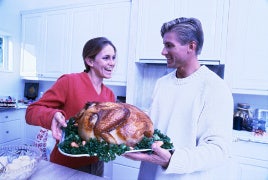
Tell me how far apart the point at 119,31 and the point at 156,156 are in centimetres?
184

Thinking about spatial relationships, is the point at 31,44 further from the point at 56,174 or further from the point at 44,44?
the point at 56,174

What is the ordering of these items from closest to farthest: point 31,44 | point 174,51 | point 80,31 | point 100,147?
1. point 100,147
2. point 174,51
3. point 80,31
4. point 31,44

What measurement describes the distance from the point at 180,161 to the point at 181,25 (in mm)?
557

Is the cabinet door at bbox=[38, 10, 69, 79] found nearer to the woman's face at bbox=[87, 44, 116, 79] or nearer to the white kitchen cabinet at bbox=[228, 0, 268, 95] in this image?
the woman's face at bbox=[87, 44, 116, 79]

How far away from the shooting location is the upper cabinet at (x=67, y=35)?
7.36 feet

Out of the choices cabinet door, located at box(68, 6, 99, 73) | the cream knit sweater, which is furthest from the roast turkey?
cabinet door, located at box(68, 6, 99, 73)

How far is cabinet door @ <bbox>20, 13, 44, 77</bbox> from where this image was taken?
111 inches

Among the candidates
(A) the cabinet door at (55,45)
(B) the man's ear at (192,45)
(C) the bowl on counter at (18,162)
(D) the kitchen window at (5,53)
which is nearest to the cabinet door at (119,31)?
(A) the cabinet door at (55,45)

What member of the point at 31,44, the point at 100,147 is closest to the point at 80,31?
the point at 31,44

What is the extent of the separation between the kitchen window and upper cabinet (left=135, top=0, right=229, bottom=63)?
216 cm

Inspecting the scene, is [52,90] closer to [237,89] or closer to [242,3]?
[237,89]

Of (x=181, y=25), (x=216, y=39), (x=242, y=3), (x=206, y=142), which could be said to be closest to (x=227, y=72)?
(x=216, y=39)

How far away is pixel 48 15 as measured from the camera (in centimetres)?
272

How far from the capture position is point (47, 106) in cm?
100
